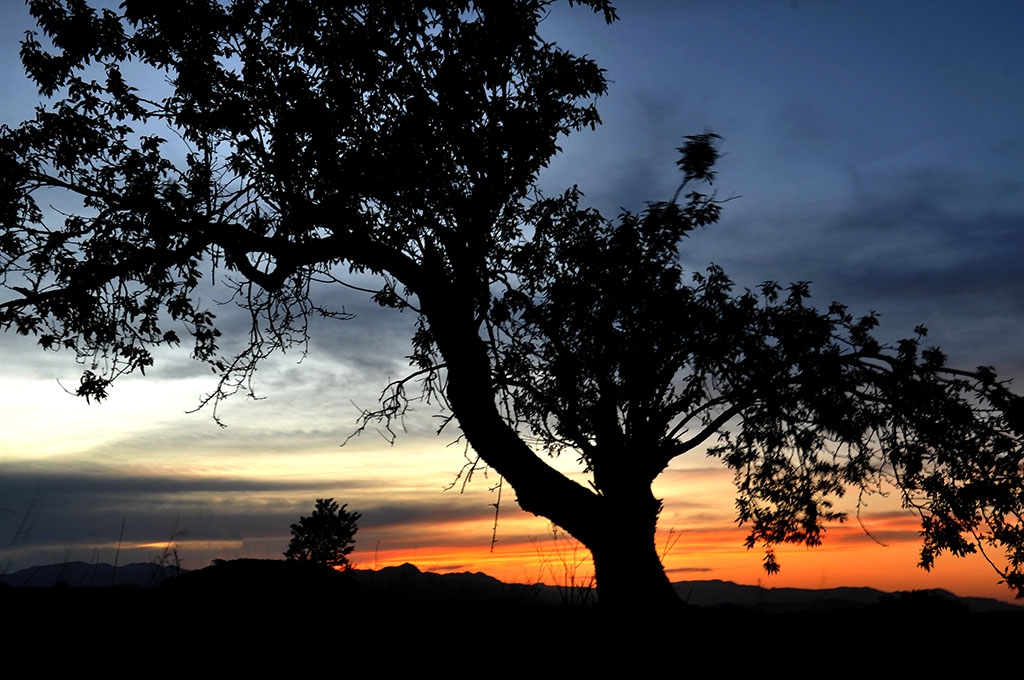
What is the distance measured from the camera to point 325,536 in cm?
1524

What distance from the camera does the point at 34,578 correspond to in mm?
11773

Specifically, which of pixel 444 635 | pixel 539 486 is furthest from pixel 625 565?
pixel 444 635

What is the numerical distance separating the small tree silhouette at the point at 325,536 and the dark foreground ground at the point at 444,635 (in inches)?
161

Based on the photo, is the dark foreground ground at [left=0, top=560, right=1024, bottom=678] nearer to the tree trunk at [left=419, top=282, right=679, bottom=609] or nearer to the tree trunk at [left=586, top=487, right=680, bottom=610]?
the tree trunk at [left=586, top=487, right=680, bottom=610]

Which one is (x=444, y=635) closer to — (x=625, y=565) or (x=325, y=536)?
(x=625, y=565)

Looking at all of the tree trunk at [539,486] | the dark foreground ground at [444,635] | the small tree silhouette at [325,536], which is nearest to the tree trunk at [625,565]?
the tree trunk at [539,486]

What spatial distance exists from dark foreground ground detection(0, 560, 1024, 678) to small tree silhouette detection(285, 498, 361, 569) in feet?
13.5

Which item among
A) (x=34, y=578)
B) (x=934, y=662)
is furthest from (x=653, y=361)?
(x=34, y=578)

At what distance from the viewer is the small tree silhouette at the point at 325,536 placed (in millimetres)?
15219

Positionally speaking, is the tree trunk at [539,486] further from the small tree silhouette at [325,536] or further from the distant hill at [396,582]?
the small tree silhouette at [325,536]

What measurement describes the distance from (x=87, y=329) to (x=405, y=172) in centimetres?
543

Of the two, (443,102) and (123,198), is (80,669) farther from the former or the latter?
(443,102)

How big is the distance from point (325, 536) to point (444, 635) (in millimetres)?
7793

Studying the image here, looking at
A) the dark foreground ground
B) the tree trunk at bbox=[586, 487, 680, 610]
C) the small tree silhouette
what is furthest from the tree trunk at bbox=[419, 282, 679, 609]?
the small tree silhouette
